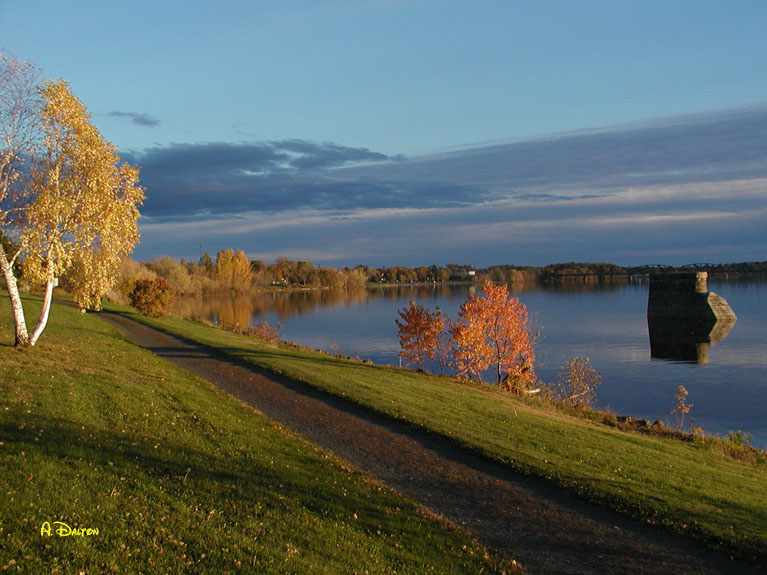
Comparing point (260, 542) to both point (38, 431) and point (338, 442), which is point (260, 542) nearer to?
point (38, 431)

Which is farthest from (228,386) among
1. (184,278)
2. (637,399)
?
(184,278)

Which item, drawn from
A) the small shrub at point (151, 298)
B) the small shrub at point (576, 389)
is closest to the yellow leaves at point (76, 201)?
the small shrub at point (576, 389)

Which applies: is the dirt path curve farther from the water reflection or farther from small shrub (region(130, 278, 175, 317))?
the water reflection

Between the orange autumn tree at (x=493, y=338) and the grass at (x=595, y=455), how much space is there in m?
4.38

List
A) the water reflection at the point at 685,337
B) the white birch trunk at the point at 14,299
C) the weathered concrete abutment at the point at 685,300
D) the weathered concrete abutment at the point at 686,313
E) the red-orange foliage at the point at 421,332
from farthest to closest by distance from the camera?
the weathered concrete abutment at the point at 685,300 < the weathered concrete abutment at the point at 686,313 < the water reflection at the point at 685,337 < the red-orange foliage at the point at 421,332 < the white birch trunk at the point at 14,299

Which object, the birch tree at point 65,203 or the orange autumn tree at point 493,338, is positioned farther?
the orange autumn tree at point 493,338

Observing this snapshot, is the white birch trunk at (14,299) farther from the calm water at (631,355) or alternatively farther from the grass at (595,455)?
the calm water at (631,355)

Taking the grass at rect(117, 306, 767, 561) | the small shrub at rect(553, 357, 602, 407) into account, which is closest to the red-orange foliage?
the grass at rect(117, 306, 767, 561)

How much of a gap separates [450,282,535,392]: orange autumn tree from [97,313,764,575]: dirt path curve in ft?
39.7

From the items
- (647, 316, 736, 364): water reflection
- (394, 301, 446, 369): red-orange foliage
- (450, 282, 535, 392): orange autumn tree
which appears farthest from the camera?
(647, 316, 736, 364): water reflection

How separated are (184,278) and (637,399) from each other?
9827 centimetres

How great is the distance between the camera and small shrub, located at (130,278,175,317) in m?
43.8
